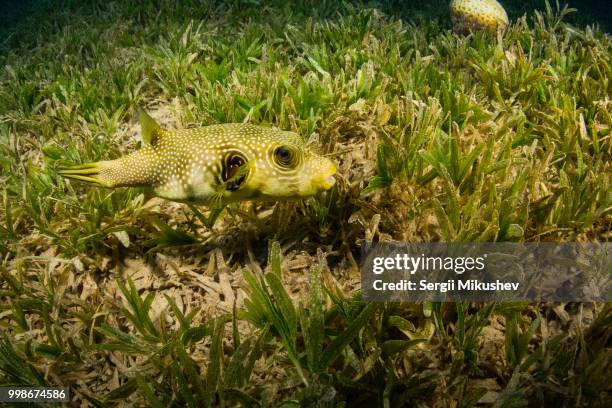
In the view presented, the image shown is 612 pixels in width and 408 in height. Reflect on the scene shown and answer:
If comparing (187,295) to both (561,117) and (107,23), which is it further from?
(107,23)

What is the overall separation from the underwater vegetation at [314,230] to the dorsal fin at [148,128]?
0.32 meters

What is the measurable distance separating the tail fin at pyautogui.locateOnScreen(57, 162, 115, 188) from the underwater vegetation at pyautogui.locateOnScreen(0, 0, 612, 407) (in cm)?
24

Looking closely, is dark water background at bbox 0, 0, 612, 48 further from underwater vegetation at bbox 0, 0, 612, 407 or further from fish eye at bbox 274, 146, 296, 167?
fish eye at bbox 274, 146, 296, 167

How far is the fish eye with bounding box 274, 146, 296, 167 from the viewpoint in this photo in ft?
6.26

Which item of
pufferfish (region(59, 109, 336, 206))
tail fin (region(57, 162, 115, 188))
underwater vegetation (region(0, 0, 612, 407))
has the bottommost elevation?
underwater vegetation (region(0, 0, 612, 407))

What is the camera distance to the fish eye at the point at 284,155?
75.2 inches

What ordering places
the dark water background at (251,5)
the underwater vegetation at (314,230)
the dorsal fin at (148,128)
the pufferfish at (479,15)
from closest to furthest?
the underwater vegetation at (314,230) → the dorsal fin at (148,128) → the pufferfish at (479,15) → the dark water background at (251,5)

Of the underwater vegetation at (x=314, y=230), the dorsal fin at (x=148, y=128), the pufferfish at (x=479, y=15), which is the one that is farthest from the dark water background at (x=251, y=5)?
the dorsal fin at (x=148, y=128)

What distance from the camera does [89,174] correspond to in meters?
2.21

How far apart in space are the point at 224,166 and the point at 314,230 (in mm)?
843

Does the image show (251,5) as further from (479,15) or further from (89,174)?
(89,174)

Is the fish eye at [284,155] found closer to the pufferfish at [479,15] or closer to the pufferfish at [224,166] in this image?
the pufferfish at [224,166]

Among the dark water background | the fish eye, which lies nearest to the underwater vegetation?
the fish eye

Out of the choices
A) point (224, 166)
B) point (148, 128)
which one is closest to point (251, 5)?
point (148, 128)
